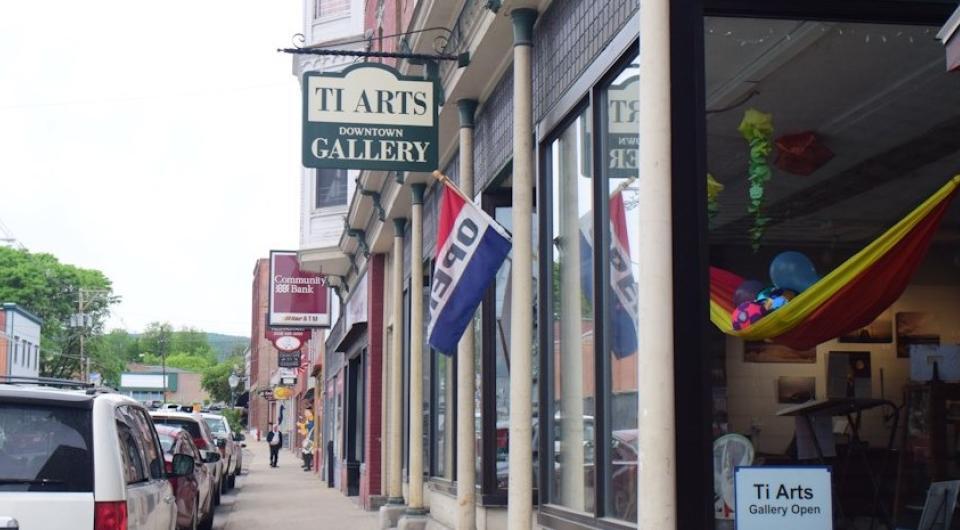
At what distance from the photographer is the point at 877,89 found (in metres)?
9.00

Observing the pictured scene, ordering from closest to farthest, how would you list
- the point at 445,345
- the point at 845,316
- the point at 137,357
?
1. the point at 845,316
2. the point at 445,345
3. the point at 137,357

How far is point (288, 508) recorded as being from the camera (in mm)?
22078

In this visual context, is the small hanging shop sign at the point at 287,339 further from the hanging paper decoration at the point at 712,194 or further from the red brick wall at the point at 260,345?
the red brick wall at the point at 260,345

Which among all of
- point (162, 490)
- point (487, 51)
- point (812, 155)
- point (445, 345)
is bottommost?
point (162, 490)

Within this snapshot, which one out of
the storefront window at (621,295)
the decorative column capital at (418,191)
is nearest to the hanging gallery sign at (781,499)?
the storefront window at (621,295)

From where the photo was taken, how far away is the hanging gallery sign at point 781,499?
6.55m

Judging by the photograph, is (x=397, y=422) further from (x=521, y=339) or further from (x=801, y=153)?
(x=801, y=153)

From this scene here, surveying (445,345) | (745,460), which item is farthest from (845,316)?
(445,345)

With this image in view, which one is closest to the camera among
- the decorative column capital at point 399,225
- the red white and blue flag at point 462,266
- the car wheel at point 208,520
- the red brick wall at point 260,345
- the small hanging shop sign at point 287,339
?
the red white and blue flag at point 462,266

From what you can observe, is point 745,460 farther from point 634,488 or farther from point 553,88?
point 553,88

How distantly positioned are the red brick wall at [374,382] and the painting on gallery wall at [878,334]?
10.4m

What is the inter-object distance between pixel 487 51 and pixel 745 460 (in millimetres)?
5058

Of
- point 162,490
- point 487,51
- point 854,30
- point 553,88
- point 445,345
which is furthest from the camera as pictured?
point 487,51

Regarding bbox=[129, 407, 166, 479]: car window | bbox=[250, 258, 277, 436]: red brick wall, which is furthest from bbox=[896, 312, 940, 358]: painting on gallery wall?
bbox=[250, 258, 277, 436]: red brick wall
